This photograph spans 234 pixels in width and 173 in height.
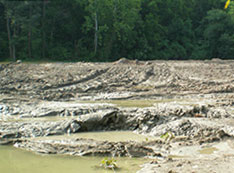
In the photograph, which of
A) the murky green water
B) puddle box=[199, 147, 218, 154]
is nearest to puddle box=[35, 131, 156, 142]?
the murky green water

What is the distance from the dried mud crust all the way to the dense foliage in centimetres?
849

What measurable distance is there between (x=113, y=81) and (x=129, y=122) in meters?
7.64

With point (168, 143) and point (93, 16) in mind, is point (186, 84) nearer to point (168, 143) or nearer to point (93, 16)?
point (168, 143)

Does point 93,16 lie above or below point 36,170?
above

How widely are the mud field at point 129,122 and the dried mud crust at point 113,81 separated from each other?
4cm

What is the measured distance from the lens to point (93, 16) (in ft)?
95.7

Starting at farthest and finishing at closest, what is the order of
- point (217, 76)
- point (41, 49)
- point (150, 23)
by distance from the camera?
point (150, 23), point (41, 49), point (217, 76)

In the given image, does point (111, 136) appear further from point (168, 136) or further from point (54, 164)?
point (54, 164)

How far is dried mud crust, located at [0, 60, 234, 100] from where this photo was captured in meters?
12.5

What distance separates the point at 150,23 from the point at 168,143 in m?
28.7

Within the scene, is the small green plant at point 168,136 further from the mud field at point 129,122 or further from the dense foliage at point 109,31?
the dense foliage at point 109,31

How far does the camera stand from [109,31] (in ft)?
99.2

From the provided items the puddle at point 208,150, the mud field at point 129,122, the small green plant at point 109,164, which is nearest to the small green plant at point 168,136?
the mud field at point 129,122

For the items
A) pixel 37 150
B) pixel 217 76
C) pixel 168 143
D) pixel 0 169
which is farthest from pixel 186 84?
pixel 0 169
